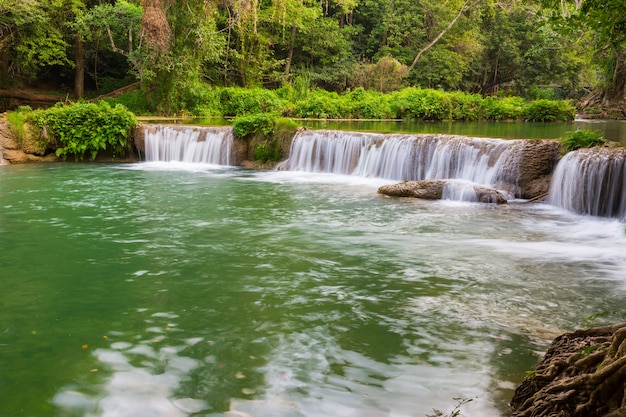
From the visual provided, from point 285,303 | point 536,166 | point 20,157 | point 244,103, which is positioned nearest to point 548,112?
point 244,103

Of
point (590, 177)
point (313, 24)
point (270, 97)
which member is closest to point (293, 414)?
point (590, 177)

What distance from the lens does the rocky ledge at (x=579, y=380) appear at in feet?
10.8

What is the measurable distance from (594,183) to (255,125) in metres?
10.7

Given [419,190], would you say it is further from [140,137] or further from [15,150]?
[15,150]

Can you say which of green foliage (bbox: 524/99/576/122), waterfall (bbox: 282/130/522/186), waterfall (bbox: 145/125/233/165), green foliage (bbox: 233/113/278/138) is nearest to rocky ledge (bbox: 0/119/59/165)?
waterfall (bbox: 145/125/233/165)

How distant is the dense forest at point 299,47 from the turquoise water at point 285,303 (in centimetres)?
328

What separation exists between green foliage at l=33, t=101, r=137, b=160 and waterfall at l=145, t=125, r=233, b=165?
3.03 ft

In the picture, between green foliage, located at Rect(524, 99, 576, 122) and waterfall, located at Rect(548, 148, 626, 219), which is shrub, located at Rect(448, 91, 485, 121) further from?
waterfall, located at Rect(548, 148, 626, 219)

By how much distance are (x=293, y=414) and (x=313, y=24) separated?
122 ft

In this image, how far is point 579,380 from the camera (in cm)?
349

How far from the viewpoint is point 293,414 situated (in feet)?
14.0

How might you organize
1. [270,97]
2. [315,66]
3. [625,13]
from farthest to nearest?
[315,66], [270,97], [625,13]

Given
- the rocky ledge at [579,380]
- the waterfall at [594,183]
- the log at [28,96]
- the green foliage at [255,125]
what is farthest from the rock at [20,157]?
the rocky ledge at [579,380]

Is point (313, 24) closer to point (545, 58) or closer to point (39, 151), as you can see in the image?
point (545, 58)
